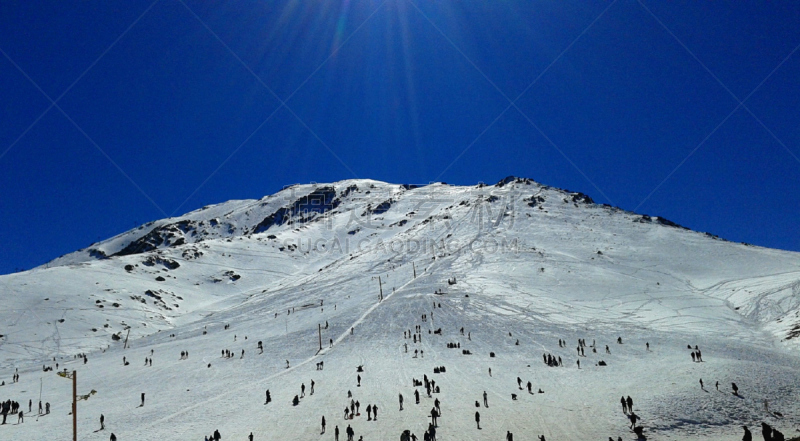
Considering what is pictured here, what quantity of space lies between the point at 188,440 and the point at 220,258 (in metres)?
111

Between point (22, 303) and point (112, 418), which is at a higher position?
point (22, 303)

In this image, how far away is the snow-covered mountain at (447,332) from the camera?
2812 centimetres

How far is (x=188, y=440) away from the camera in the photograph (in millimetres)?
25422

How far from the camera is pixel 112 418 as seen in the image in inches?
1220

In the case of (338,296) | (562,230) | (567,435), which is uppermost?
(562,230)

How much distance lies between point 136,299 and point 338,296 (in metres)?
43.9

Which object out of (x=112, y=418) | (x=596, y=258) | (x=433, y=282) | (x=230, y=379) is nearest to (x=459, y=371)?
(x=230, y=379)

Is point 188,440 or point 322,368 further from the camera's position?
point 322,368

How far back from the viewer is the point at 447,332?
51969 mm

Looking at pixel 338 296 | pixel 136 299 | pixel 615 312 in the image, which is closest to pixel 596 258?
pixel 615 312

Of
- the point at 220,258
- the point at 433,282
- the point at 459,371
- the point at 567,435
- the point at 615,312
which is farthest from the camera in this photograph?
the point at 220,258

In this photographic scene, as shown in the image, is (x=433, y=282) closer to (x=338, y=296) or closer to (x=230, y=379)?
(x=338, y=296)

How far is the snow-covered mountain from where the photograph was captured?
28125 mm

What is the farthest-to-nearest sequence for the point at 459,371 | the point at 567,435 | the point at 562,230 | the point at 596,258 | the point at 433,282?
the point at 562,230
the point at 596,258
the point at 433,282
the point at 459,371
the point at 567,435
